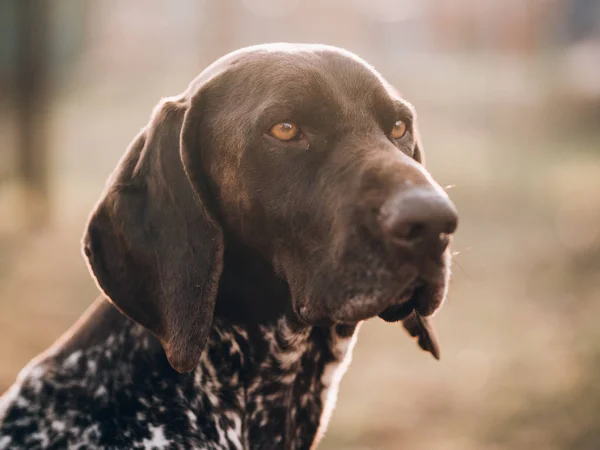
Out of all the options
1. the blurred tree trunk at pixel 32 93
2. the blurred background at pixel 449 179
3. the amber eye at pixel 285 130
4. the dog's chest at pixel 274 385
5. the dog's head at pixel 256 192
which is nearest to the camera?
the dog's head at pixel 256 192

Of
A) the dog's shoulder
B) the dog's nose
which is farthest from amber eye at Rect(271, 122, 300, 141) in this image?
the dog's shoulder

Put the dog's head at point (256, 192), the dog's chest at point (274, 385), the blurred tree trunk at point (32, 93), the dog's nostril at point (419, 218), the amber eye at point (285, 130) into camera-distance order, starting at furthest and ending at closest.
Result: the blurred tree trunk at point (32, 93), the dog's chest at point (274, 385), the amber eye at point (285, 130), the dog's head at point (256, 192), the dog's nostril at point (419, 218)

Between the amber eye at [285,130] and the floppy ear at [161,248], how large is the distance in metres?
0.35

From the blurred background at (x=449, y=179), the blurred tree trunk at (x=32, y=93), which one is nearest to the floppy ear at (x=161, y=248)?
the blurred background at (x=449, y=179)

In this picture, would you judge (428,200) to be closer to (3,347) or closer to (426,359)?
(426,359)

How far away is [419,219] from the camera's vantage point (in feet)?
8.11

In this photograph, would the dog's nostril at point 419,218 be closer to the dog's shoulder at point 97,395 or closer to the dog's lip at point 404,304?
the dog's lip at point 404,304

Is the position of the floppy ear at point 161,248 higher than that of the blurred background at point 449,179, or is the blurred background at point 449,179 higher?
the floppy ear at point 161,248

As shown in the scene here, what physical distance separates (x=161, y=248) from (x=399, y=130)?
98 cm

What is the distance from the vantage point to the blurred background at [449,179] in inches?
243

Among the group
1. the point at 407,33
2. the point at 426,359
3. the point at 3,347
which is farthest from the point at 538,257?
the point at 407,33

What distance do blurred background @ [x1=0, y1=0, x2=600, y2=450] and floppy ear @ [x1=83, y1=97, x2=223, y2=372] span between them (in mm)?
1169

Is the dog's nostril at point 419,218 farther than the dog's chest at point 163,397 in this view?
No

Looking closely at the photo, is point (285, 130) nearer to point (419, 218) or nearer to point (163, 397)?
point (419, 218)
